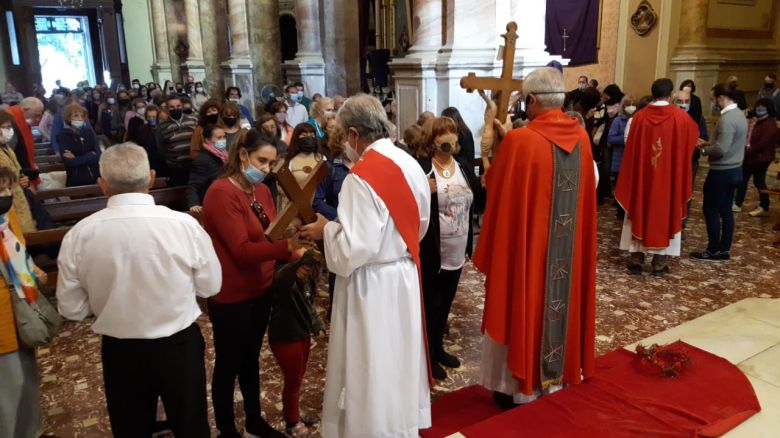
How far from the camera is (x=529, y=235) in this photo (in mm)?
3082

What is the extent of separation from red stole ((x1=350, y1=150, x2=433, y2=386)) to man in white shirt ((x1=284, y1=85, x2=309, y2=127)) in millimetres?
6698

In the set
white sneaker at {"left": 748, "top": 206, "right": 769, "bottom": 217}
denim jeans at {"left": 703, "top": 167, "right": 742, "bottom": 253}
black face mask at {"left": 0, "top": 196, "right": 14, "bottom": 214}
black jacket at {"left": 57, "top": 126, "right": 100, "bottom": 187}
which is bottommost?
white sneaker at {"left": 748, "top": 206, "right": 769, "bottom": 217}

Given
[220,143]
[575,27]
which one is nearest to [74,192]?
[220,143]

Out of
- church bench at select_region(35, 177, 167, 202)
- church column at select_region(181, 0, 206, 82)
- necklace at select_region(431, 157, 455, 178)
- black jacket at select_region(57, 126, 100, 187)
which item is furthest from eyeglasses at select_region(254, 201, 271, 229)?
church column at select_region(181, 0, 206, 82)

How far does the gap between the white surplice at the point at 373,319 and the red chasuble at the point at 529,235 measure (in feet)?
1.72

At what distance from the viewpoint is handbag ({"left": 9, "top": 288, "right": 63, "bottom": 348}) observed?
2682 mm

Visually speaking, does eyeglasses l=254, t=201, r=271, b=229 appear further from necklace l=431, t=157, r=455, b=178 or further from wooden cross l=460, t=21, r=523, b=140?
wooden cross l=460, t=21, r=523, b=140

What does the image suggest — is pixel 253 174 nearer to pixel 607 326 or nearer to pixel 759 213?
pixel 607 326

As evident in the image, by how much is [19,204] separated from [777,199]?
942cm

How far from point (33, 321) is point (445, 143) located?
2.34 m

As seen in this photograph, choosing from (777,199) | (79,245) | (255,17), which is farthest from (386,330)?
(255,17)

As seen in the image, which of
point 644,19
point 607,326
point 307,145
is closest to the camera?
point 307,145

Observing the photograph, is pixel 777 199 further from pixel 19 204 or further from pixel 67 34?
pixel 67 34

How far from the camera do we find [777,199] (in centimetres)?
877
